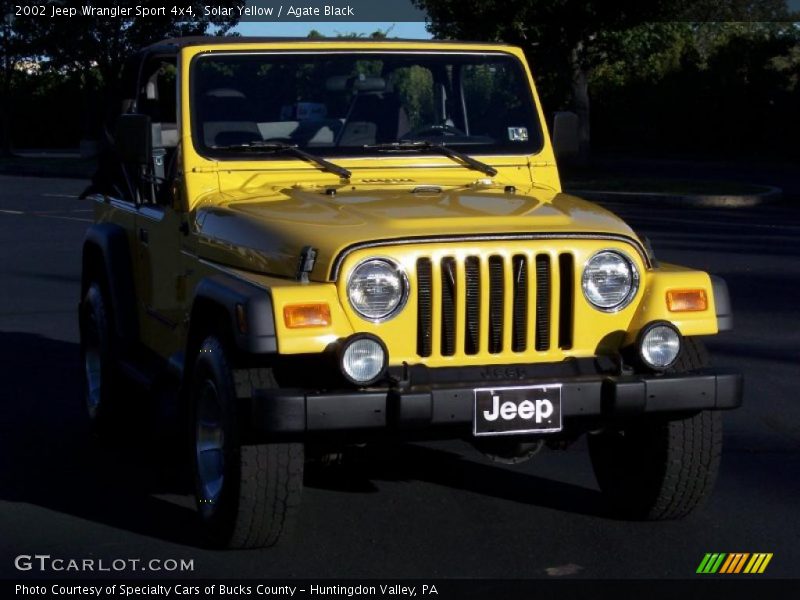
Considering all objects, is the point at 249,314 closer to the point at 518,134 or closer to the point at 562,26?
the point at 518,134

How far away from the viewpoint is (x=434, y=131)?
7012 mm

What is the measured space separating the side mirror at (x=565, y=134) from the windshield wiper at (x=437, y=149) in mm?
574

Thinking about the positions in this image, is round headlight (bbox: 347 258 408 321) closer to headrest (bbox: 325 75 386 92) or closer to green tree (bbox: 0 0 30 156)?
headrest (bbox: 325 75 386 92)

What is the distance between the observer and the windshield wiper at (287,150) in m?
6.51

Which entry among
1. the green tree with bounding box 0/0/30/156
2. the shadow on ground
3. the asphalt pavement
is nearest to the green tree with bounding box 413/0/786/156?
the green tree with bounding box 0/0/30/156

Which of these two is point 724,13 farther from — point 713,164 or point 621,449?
point 621,449

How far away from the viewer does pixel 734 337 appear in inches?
416

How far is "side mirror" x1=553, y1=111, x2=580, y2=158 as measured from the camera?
282 inches

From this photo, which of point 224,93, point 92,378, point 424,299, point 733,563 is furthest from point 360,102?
point 733,563

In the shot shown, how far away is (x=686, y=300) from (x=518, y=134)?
1865mm

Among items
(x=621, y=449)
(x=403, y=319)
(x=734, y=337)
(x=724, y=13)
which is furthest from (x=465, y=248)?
(x=724, y=13)

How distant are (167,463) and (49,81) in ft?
167

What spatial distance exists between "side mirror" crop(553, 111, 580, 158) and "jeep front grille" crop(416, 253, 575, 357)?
1965 mm

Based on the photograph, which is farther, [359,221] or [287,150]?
[287,150]
